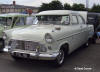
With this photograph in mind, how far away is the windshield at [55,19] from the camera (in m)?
5.73

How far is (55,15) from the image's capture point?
19.7 feet

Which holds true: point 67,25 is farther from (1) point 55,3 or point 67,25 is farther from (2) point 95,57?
(1) point 55,3

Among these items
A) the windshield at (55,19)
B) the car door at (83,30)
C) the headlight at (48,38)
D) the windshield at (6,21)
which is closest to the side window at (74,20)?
the windshield at (55,19)

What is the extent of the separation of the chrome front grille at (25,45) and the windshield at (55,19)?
1635 millimetres

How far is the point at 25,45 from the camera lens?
15.3 feet

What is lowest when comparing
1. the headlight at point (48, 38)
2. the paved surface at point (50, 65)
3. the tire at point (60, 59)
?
the paved surface at point (50, 65)

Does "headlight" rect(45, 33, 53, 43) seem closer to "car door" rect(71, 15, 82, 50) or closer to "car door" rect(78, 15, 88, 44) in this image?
"car door" rect(71, 15, 82, 50)

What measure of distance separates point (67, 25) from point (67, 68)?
1660 mm

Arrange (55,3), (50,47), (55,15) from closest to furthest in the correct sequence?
(50,47)
(55,15)
(55,3)

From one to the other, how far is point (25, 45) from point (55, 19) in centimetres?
188

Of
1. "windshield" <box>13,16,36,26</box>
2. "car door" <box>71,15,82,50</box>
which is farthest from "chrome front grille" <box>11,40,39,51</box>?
"windshield" <box>13,16,36,26</box>

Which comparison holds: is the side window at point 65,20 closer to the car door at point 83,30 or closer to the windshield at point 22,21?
the car door at point 83,30

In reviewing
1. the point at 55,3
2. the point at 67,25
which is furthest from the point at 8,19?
the point at 55,3

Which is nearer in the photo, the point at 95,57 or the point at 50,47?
the point at 50,47
